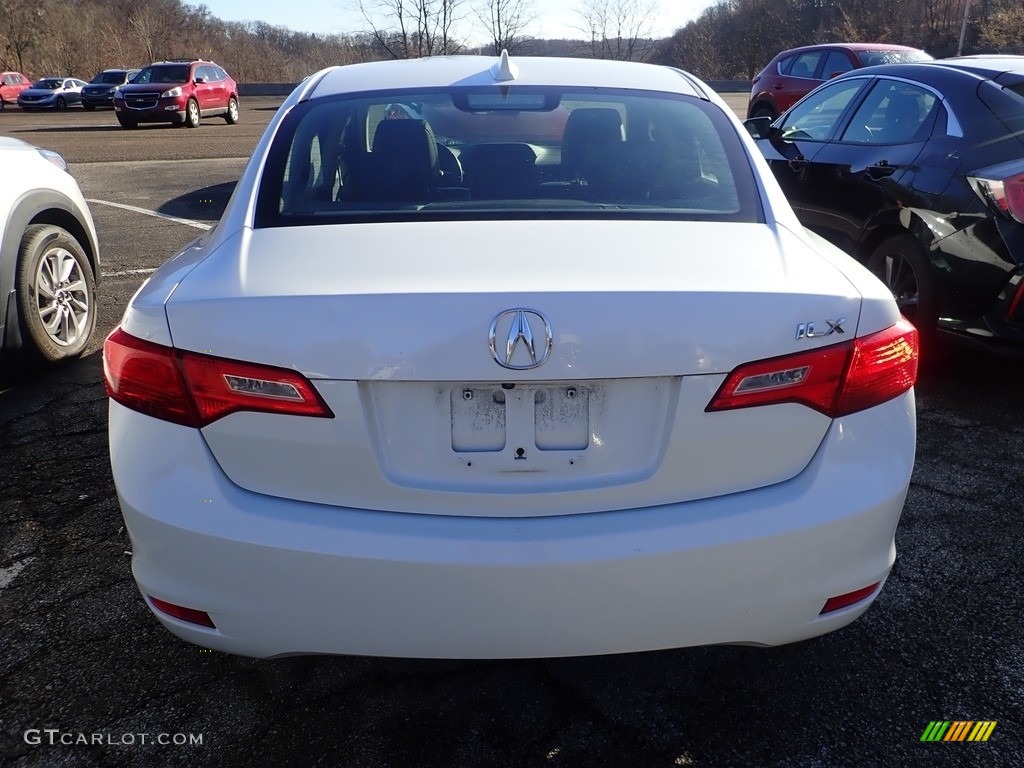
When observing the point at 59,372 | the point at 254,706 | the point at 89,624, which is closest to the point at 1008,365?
the point at 254,706

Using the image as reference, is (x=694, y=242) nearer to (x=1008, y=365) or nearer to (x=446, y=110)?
(x=446, y=110)

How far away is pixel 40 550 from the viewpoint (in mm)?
2959

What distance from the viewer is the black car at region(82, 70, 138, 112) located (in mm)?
30938

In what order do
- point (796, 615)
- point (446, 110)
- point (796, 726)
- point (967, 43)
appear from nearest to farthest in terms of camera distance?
point (796, 615) → point (796, 726) → point (446, 110) → point (967, 43)

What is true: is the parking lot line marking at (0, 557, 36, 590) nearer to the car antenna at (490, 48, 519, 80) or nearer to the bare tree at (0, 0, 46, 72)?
the car antenna at (490, 48, 519, 80)

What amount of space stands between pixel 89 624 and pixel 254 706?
695 millimetres

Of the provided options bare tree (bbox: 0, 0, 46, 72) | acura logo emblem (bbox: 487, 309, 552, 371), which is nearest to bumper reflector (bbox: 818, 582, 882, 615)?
acura logo emblem (bbox: 487, 309, 552, 371)

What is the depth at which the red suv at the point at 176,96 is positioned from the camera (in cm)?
2148

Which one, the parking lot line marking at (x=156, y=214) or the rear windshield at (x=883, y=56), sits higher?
the rear windshield at (x=883, y=56)

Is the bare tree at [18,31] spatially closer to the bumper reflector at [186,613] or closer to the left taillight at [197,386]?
the left taillight at [197,386]

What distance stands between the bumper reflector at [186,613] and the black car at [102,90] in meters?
33.2

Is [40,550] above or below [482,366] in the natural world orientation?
below

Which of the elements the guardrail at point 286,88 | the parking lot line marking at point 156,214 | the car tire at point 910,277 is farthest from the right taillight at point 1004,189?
the guardrail at point 286,88
